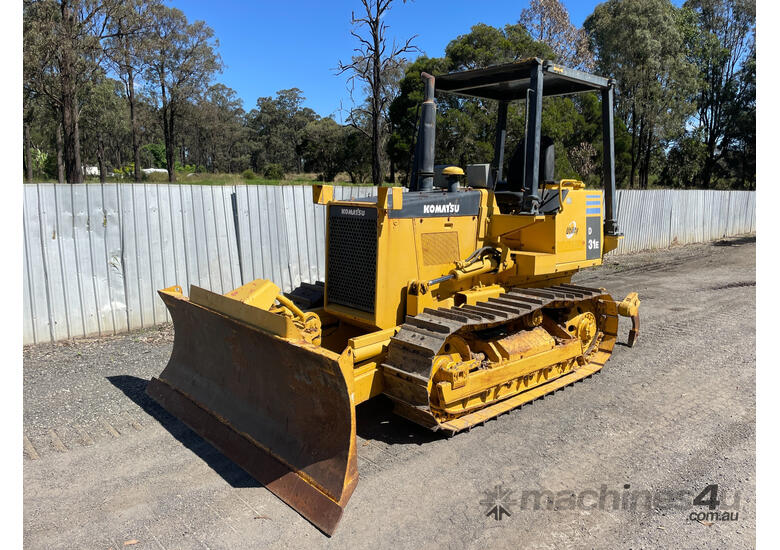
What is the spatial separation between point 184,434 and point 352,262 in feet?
7.20

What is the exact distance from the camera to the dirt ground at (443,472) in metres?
3.45

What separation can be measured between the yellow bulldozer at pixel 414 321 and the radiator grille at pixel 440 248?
17 mm

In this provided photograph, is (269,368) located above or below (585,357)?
above

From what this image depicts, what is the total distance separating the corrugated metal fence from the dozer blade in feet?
8.86

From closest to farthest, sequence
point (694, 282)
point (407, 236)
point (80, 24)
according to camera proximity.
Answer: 1. point (407, 236)
2. point (694, 282)
3. point (80, 24)

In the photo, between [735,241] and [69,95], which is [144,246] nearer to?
[69,95]

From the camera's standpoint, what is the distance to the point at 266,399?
14.8 feet

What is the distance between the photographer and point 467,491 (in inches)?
154

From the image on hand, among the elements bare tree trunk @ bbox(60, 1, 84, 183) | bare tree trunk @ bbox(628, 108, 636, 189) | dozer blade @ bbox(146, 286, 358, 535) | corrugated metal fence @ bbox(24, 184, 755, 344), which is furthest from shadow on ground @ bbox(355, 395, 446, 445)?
bare tree trunk @ bbox(628, 108, 636, 189)

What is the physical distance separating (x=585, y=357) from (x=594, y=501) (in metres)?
2.80

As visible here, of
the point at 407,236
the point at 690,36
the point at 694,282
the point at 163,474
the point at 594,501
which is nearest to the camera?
the point at 594,501

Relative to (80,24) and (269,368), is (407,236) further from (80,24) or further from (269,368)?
(80,24)

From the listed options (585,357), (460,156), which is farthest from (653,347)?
(460,156)

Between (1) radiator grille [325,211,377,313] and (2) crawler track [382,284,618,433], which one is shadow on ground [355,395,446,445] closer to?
(2) crawler track [382,284,618,433]
